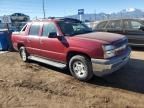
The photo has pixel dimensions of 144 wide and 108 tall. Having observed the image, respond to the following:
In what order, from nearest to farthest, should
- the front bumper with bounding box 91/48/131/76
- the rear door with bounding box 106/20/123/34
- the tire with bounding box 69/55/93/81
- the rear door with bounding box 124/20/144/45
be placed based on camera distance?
the front bumper with bounding box 91/48/131/76, the tire with bounding box 69/55/93/81, the rear door with bounding box 124/20/144/45, the rear door with bounding box 106/20/123/34

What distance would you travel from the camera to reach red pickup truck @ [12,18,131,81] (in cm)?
636

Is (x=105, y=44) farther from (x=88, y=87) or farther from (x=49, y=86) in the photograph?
(x=49, y=86)

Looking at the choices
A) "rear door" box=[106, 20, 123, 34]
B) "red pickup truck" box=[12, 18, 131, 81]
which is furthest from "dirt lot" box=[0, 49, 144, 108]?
"rear door" box=[106, 20, 123, 34]

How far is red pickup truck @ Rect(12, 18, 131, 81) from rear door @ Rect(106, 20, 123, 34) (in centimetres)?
445

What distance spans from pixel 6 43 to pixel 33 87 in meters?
7.54

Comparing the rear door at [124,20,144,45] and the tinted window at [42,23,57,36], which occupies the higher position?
the tinted window at [42,23,57,36]

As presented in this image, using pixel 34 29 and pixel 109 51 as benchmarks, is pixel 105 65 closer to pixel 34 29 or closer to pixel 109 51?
pixel 109 51

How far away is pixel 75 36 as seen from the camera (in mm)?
7039

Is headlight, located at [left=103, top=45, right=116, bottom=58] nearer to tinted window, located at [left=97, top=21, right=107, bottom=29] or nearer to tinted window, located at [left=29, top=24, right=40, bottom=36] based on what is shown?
tinted window, located at [left=29, top=24, right=40, bottom=36]

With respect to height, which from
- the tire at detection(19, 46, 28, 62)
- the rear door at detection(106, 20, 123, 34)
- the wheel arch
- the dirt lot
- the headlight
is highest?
the rear door at detection(106, 20, 123, 34)

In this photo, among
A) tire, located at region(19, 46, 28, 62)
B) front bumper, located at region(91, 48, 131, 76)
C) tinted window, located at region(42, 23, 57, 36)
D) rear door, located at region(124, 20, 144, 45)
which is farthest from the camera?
rear door, located at region(124, 20, 144, 45)

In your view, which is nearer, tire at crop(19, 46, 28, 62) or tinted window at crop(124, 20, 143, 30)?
tire at crop(19, 46, 28, 62)

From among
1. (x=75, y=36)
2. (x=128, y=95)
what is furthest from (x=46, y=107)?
(x=75, y=36)

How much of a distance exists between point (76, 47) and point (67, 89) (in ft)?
4.04
